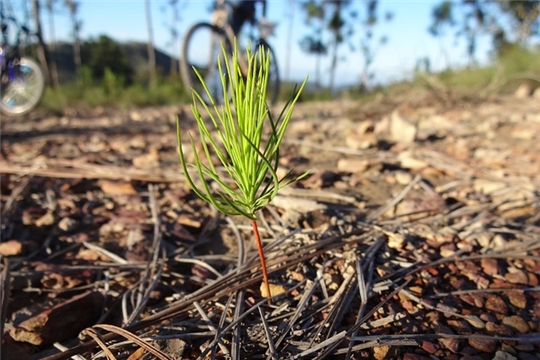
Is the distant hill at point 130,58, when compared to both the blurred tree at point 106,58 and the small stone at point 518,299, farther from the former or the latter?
Result: the small stone at point 518,299

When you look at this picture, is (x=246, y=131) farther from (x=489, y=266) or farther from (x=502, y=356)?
(x=489, y=266)

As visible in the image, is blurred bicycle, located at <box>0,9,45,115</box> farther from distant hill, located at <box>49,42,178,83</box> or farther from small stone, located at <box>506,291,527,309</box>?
distant hill, located at <box>49,42,178,83</box>

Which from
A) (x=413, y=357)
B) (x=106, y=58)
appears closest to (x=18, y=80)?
(x=413, y=357)

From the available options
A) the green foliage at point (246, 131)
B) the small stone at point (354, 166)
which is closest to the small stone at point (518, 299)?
the green foliage at point (246, 131)

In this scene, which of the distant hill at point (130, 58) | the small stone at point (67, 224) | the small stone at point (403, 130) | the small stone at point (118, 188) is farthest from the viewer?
the distant hill at point (130, 58)

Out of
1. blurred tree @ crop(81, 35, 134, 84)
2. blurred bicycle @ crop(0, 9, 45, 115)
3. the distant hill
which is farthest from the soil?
the distant hill

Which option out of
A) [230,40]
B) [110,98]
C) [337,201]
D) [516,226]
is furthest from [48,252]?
[110,98]

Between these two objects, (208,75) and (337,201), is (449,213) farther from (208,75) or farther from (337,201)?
(208,75)
